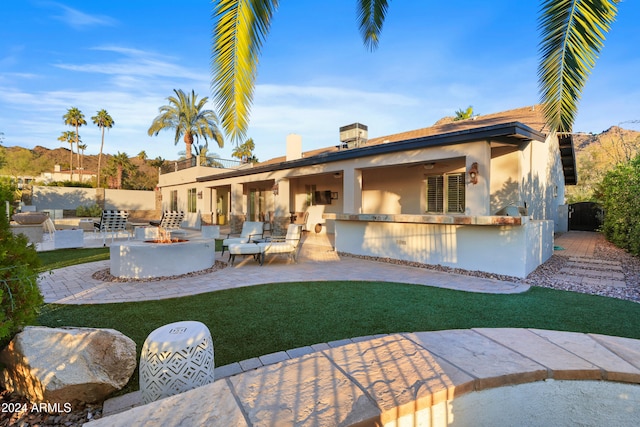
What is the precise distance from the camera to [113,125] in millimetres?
40469

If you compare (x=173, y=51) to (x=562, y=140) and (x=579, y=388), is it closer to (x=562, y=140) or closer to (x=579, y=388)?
(x=579, y=388)

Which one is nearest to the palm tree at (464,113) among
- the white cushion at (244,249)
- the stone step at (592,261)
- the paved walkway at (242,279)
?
the stone step at (592,261)

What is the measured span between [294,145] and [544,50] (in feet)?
46.1

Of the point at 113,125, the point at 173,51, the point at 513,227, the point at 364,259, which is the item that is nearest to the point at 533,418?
the point at 513,227

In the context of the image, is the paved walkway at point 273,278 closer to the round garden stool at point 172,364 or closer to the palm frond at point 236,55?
the round garden stool at point 172,364

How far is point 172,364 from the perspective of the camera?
2.27 meters

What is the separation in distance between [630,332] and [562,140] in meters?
12.9

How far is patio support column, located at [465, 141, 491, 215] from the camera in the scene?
7418 mm

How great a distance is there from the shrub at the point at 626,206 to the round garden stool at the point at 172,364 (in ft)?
38.5

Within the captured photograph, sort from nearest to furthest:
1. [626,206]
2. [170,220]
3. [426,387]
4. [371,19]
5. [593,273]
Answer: [426,387] < [371,19] < [593,273] < [626,206] < [170,220]

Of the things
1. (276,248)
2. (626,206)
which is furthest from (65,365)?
(626,206)

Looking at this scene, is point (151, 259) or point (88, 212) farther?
point (88, 212)

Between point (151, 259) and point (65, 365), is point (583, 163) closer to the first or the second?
point (151, 259)

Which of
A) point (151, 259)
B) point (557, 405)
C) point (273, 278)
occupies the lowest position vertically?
point (557, 405)
